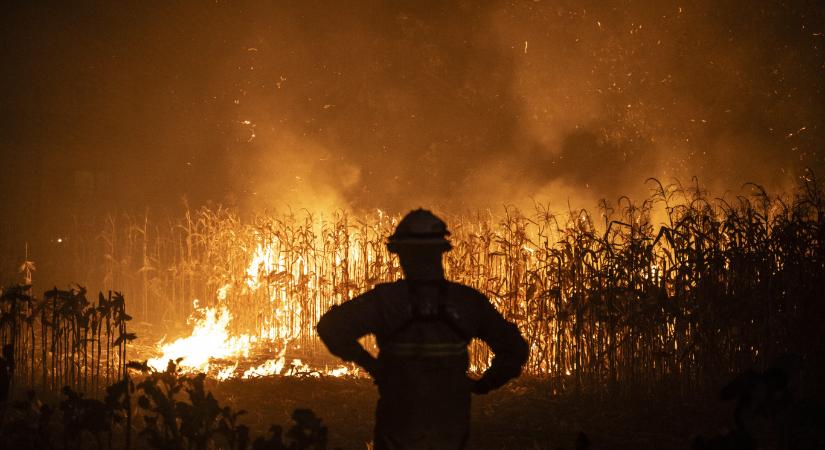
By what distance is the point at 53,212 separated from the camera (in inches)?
779

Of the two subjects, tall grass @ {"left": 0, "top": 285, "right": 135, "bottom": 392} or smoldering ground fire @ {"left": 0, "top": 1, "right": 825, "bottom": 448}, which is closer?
tall grass @ {"left": 0, "top": 285, "right": 135, "bottom": 392}

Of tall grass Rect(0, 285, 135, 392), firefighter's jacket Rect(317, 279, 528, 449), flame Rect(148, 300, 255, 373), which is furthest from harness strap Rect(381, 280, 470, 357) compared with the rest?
flame Rect(148, 300, 255, 373)

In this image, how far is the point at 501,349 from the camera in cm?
405

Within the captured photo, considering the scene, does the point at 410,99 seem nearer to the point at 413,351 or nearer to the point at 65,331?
the point at 65,331

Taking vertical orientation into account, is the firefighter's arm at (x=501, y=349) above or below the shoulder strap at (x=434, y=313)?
below

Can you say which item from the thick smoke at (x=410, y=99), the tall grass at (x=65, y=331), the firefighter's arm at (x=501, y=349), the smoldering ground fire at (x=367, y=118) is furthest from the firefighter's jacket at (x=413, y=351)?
the thick smoke at (x=410, y=99)

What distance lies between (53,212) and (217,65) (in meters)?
7.94

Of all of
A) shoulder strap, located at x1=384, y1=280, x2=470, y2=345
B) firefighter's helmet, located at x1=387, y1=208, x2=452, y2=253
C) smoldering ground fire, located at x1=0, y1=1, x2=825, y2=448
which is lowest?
shoulder strap, located at x1=384, y1=280, x2=470, y2=345

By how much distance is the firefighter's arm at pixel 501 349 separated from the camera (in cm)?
402

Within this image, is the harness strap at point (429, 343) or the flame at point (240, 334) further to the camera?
the flame at point (240, 334)

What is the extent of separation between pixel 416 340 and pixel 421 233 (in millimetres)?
541

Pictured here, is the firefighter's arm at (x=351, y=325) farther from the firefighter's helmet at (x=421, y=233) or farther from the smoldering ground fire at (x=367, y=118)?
the smoldering ground fire at (x=367, y=118)

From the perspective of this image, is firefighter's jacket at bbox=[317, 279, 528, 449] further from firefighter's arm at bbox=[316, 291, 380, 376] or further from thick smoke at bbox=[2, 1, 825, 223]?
thick smoke at bbox=[2, 1, 825, 223]

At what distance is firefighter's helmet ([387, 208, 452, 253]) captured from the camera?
389 centimetres
